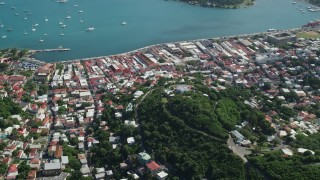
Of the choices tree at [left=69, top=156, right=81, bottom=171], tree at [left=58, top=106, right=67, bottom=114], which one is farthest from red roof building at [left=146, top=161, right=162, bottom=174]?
tree at [left=58, top=106, right=67, bottom=114]

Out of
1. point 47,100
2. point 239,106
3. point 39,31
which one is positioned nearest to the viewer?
point 239,106

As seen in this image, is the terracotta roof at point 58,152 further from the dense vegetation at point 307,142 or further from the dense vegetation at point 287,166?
the dense vegetation at point 307,142

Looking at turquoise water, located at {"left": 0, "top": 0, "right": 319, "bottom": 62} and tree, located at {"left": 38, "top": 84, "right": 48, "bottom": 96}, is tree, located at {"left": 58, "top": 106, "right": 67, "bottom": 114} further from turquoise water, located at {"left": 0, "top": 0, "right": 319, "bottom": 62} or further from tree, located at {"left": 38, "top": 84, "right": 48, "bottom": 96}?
turquoise water, located at {"left": 0, "top": 0, "right": 319, "bottom": 62}

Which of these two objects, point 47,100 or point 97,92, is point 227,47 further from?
point 47,100

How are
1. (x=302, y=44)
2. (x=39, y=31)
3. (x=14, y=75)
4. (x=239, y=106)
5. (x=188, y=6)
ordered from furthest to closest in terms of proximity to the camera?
(x=188, y=6) < (x=39, y=31) < (x=302, y=44) < (x=14, y=75) < (x=239, y=106)

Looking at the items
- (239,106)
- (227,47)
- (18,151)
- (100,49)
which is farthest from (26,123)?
(227,47)

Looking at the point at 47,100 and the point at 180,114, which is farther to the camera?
the point at 47,100

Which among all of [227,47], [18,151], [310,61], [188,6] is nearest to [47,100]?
[18,151]
